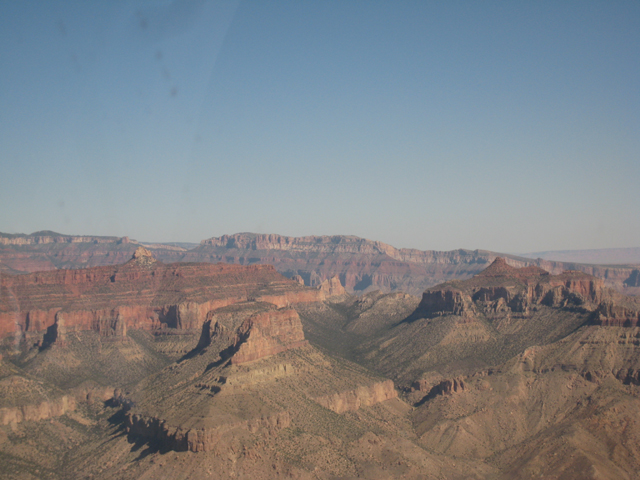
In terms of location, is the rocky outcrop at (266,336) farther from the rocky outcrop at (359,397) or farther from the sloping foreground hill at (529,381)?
the sloping foreground hill at (529,381)

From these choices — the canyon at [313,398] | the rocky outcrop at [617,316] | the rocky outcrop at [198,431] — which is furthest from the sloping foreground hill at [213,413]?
the rocky outcrop at [617,316]

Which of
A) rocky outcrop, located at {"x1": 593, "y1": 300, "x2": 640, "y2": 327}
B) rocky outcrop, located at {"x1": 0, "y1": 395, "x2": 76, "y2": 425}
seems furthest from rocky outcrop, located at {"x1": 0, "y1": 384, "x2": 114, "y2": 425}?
rocky outcrop, located at {"x1": 593, "y1": 300, "x2": 640, "y2": 327}

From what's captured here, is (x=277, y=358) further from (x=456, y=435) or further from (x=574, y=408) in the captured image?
(x=574, y=408)

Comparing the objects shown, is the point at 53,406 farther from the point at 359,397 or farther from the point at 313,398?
the point at 359,397

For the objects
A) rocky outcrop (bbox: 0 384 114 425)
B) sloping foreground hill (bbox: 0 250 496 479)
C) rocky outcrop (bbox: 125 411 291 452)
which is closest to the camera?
rocky outcrop (bbox: 125 411 291 452)

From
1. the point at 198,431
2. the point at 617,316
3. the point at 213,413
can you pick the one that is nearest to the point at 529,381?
the point at 617,316

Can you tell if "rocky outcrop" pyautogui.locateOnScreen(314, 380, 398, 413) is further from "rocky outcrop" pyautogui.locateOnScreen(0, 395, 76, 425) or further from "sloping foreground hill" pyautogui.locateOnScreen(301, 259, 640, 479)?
"rocky outcrop" pyautogui.locateOnScreen(0, 395, 76, 425)

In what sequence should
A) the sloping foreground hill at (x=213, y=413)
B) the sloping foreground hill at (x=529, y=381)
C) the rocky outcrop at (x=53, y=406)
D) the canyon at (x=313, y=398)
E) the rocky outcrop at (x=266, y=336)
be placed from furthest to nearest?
the rocky outcrop at (x=266, y=336) < the rocky outcrop at (x=53, y=406) < the sloping foreground hill at (x=529, y=381) < the canyon at (x=313, y=398) < the sloping foreground hill at (x=213, y=413)

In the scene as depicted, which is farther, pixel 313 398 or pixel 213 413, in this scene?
pixel 313 398

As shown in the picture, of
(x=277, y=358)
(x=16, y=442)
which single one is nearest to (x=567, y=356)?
(x=277, y=358)
